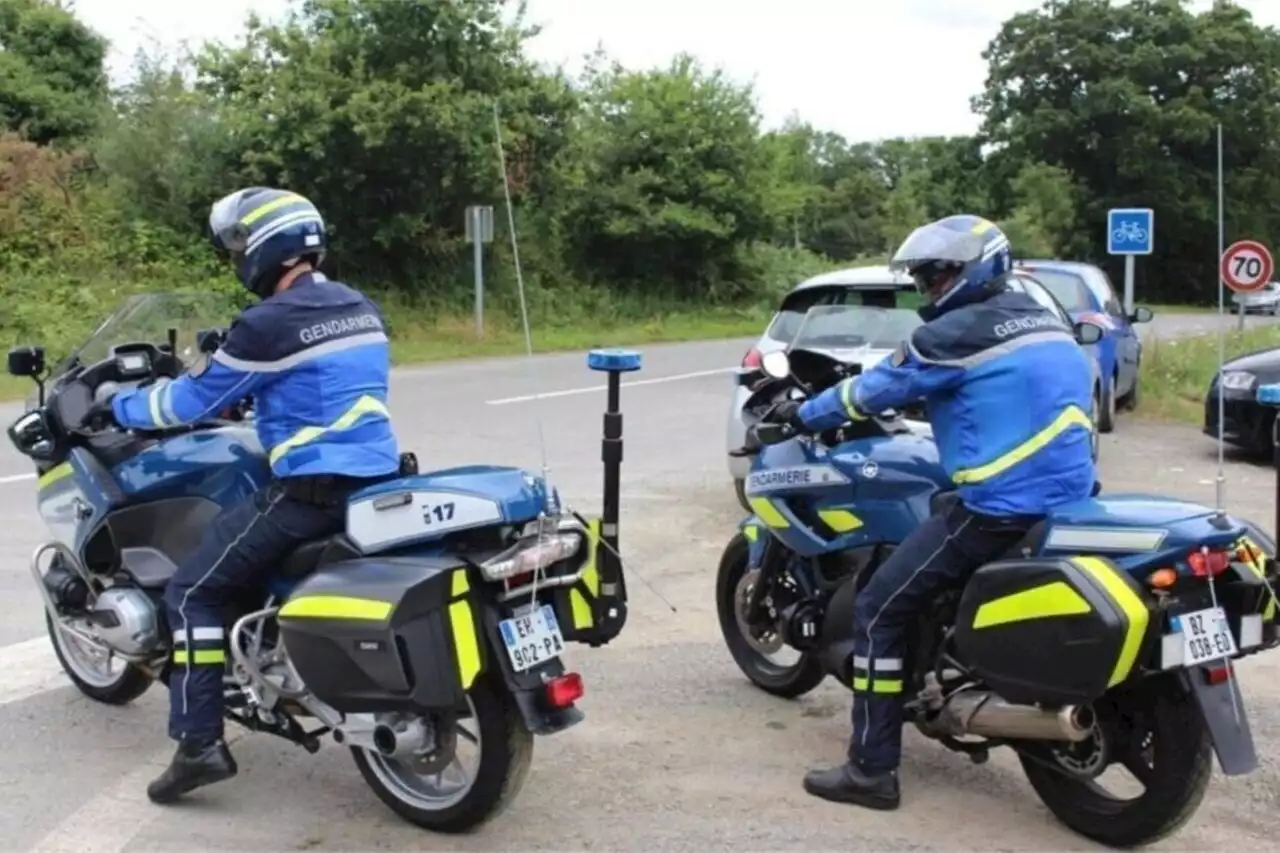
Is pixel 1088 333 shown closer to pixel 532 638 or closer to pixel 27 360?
pixel 532 638

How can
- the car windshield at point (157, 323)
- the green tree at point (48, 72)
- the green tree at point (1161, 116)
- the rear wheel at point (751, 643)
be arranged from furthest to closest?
the green tree at point (1161, 116), the green tree at point (48, 72), the rear wheel at point (751, 643), the car windshield at point (157, 323)

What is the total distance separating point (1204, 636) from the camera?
3924 mm

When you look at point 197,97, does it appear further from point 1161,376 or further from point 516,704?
point 516,704

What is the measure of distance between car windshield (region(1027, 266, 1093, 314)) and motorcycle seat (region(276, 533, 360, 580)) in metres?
10.8

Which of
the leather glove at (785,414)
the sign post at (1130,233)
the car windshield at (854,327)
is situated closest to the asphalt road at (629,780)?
the leather glove at (785,414)

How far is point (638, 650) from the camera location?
6414mm

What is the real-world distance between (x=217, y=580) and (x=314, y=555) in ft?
1.03

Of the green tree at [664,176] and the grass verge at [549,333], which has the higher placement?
the green tree at [664,176]

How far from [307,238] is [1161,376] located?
14.8 metres

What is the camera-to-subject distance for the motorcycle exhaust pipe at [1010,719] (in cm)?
414

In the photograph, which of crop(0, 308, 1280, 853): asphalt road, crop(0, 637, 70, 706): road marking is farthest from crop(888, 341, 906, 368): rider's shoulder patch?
crop(0, 637, 70, 706): road marking

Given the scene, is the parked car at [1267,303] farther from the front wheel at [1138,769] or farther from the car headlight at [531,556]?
the car headlight at [531,556]

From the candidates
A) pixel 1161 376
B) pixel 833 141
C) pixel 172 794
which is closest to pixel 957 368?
pixel 172 794

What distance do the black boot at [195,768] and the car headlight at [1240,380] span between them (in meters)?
9.87
